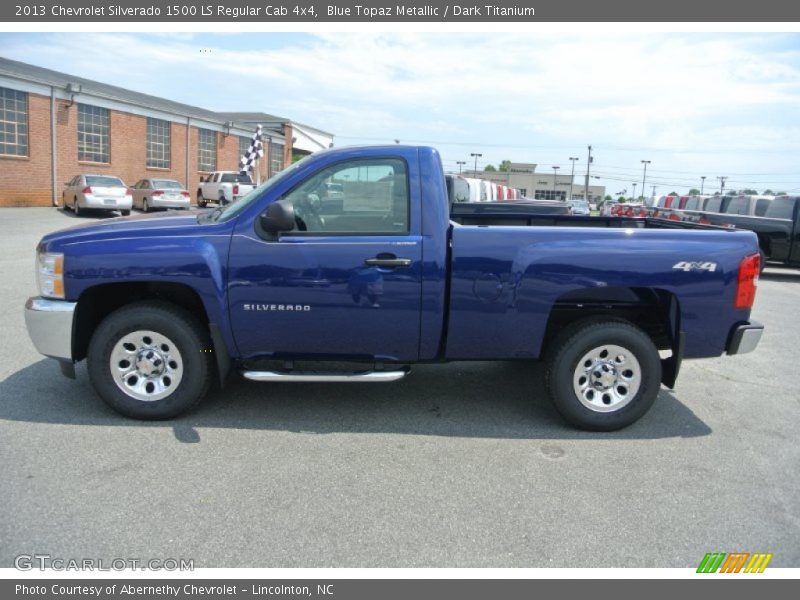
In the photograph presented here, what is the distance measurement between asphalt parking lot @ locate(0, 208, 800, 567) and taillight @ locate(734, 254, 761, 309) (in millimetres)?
1009

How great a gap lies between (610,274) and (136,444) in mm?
3400

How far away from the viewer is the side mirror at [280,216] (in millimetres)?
4234

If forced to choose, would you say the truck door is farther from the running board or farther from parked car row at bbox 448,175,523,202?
parked car row at bbox 448,175,523,202

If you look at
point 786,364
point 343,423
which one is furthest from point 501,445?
point 786,364

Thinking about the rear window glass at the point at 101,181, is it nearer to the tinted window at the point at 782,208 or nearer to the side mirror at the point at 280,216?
the tinted window at the point at 782,208

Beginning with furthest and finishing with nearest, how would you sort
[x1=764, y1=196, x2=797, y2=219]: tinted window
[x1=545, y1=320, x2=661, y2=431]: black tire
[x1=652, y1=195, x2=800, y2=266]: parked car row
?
[x1=764, y1=196, x2=797, y2=219]: tinted window
[x1=652, y1=195, x2=800, y2=266]: parked car row
[x1=545, y1=320, x2=661, y2=431]: black tire

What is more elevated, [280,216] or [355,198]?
[355,198]

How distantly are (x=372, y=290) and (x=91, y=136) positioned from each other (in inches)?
1100

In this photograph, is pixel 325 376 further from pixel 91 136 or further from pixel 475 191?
pixel 91 136

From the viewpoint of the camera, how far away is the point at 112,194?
2353 cm

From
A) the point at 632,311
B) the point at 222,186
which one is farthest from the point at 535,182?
the point at 632,311

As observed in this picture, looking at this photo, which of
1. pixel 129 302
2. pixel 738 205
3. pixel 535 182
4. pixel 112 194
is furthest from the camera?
pixel 535 182

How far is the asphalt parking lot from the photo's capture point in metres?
3.14

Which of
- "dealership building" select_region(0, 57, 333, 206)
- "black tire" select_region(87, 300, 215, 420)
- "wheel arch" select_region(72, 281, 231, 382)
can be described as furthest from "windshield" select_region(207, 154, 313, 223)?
"dealership building" select_region(0, 57, 333, 206)
